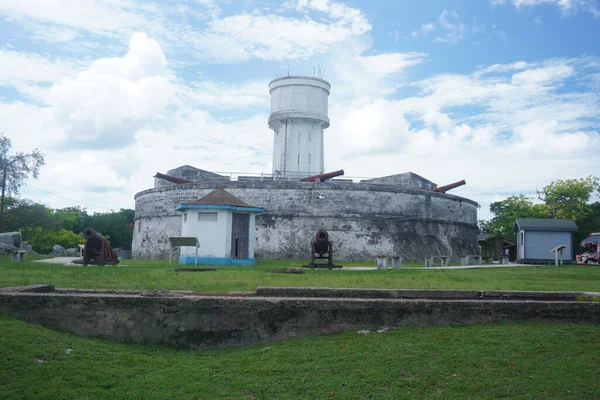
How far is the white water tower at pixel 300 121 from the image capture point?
32.1 m

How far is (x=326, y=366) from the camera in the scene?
4.93 m

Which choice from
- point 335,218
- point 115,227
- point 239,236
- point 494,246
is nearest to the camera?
point 239,236

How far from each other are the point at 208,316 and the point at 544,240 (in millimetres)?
23293

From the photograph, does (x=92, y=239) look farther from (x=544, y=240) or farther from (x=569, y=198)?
(x=569, y=198)

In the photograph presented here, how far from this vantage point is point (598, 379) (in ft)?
15.0

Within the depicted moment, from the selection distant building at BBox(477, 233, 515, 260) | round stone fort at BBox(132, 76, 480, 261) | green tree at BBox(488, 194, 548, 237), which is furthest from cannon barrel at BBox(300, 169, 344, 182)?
green tree at BBox(488, 194, 548, 237)

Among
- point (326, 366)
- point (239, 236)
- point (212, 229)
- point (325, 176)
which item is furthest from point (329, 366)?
point (325, 176)

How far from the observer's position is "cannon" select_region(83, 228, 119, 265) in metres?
15.9

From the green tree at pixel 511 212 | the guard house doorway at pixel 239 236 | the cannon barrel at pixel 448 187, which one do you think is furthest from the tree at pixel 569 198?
the guard house doorway at pixel 239 236

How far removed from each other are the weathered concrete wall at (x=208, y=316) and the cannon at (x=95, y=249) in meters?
10.2

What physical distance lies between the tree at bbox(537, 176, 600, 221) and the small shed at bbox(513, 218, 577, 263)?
42.7 ft

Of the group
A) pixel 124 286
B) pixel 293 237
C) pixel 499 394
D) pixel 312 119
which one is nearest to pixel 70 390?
pixel 499 394

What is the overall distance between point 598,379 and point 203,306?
397 cm

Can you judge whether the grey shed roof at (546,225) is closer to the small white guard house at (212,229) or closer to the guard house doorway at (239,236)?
the guard house doorway at (239,236)
